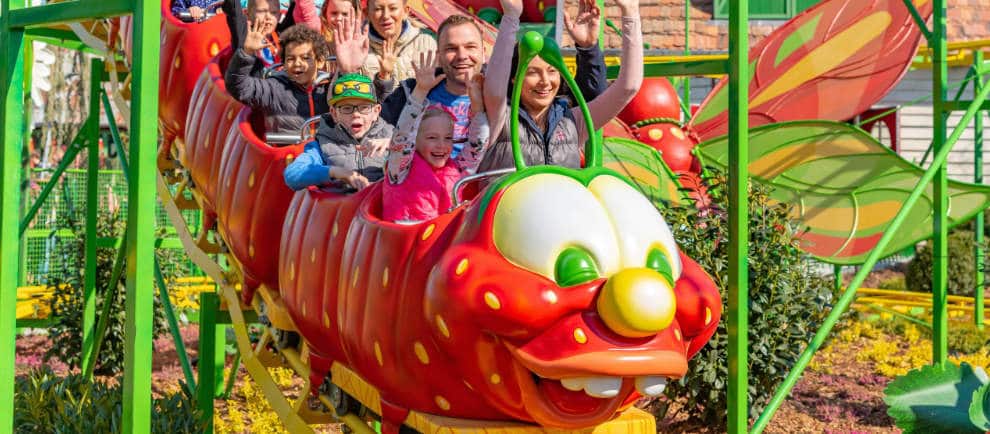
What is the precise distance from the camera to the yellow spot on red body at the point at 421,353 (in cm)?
288

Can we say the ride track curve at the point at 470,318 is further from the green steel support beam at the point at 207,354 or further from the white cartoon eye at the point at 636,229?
the green steel support beam at the point at 207,354

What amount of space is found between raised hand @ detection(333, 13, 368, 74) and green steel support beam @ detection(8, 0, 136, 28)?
3.27ft

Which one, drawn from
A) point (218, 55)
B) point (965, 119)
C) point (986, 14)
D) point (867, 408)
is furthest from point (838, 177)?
point (986, 14)

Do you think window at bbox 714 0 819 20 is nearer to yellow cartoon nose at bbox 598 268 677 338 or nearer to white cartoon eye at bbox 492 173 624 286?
white cartoon eye at bbox 492 173 624 286

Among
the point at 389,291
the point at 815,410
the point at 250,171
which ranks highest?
the point at 250,171

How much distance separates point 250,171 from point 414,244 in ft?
5.57

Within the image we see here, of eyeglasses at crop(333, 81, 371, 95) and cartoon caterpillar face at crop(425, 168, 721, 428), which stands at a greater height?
eyeglasses at crop(333, 81, 371, 95)

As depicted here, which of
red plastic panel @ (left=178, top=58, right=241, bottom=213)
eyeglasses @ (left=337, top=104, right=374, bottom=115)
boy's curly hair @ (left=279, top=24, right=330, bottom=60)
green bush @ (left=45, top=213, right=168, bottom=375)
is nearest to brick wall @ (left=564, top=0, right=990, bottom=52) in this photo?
green bush @ (left=45, top=213, right=168, bottom=375)

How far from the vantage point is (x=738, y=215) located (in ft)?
11.3

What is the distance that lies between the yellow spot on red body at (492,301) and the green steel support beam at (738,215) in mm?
1126

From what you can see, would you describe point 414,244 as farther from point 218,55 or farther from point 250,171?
point 218,55

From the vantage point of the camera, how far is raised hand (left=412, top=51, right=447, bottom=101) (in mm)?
3506

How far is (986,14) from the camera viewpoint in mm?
14852

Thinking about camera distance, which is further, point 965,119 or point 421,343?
point 965,119
